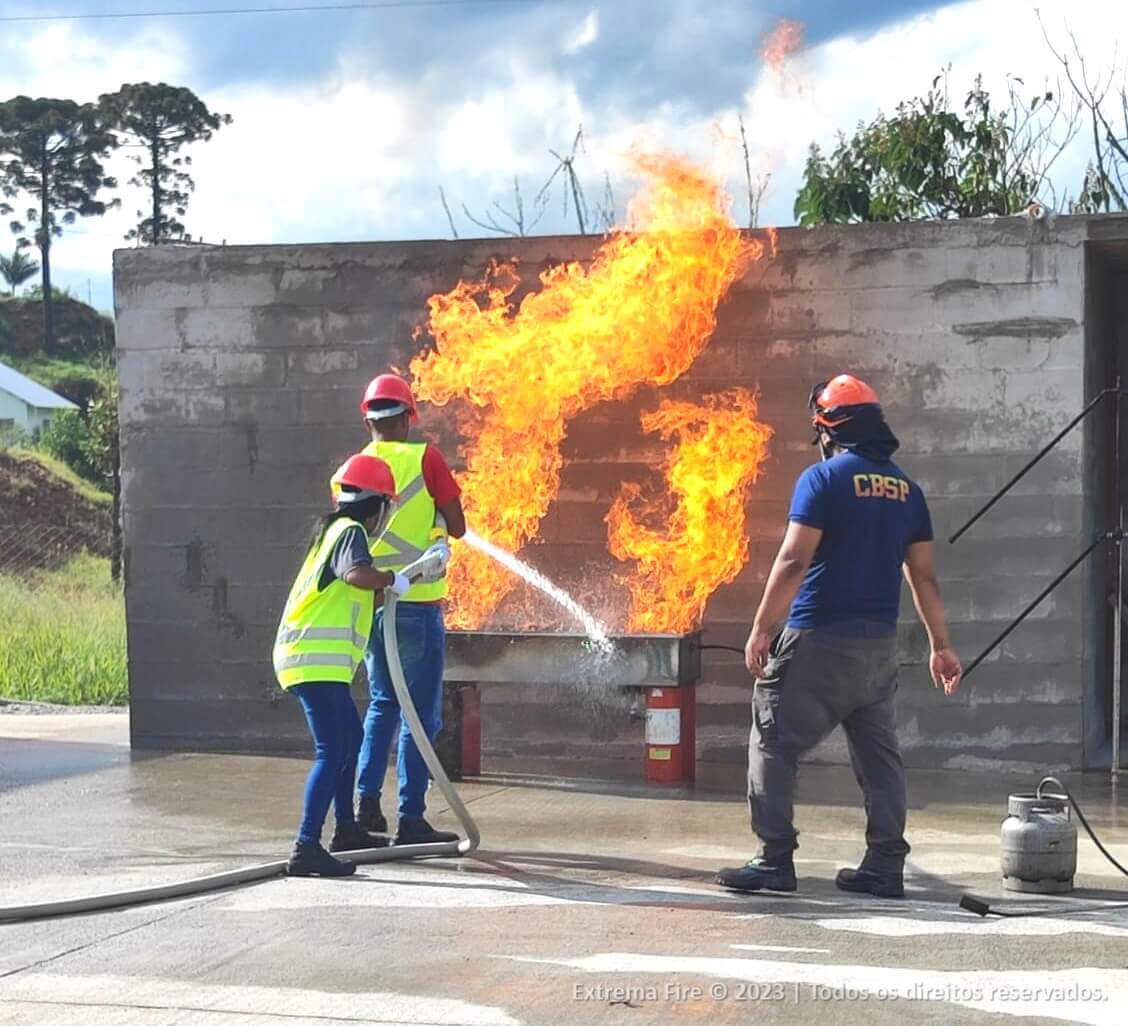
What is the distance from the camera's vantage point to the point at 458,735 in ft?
28.8

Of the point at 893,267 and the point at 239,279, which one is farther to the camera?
the point at 239,279

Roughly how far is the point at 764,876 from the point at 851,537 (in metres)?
A: 1.28

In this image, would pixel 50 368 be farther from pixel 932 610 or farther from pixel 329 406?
pixel 932 610

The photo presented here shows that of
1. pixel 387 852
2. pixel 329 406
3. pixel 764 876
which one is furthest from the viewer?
pixel 329 406

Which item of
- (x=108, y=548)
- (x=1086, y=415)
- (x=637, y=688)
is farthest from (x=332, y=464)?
(x=108, y=548)

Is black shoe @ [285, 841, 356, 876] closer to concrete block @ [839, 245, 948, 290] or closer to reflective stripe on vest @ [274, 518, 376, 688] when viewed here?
reflective stripe on vest @ [274, 518, 376, 688]

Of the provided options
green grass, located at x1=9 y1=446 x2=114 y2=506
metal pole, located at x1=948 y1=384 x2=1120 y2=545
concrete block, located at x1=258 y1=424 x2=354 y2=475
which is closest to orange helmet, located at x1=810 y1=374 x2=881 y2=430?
metal pole, located at x1=948 y1=384 x2=1120 y2=545

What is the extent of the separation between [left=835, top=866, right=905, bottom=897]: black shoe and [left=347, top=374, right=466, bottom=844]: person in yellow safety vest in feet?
5.77

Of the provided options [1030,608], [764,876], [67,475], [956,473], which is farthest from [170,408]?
[67,475]

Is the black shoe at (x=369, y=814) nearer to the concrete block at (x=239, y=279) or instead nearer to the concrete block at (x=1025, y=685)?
the concrete block at (x=1025, y=685)

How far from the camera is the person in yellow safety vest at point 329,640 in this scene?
6090mm

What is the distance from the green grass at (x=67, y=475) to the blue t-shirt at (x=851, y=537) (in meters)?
Answer: 34.7

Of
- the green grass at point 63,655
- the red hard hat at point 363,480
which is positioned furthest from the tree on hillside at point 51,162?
the red hard hat at point 363,480

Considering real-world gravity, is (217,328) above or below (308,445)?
above
